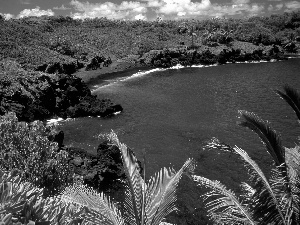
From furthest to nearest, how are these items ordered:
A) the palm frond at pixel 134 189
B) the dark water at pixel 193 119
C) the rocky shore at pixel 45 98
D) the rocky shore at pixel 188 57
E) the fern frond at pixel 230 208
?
1. the rocky shore at pixel 188 57
2. the rocky shore at pixel 45 98
3. the dark water at pixel 193 119
4. the fern frond at pixel 230 208
5. the palm frond at pixel 134 189

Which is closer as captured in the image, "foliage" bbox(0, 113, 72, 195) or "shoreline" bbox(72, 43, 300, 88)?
A: "foliage" bbox(0, 113, 72, 195)

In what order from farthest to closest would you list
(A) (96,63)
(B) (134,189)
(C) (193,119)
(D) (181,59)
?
(D) (181,59) → (A) (96,63) → (C) (193,119) → (B) (134,189)

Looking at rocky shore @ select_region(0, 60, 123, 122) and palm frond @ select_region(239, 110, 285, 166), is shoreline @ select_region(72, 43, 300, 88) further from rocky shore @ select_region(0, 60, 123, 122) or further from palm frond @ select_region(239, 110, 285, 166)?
palm frond @ select_region(239, 110, 285, 166)

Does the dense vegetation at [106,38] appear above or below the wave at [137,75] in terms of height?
above

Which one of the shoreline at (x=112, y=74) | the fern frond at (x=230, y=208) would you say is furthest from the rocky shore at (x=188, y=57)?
the fern frond at (x=230, y=208)

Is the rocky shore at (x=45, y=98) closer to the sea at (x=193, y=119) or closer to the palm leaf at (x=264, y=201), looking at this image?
the sea at (x=193, y=119)

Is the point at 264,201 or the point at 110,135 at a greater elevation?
the point at 110,135

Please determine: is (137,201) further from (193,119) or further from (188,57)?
(188,57)

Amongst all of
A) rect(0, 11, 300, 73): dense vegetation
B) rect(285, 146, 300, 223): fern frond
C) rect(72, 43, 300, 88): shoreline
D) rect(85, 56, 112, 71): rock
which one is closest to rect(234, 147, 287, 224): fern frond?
rect(285, 146, 300, 223): fern frond

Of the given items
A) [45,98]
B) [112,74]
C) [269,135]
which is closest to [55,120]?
[45,98]
